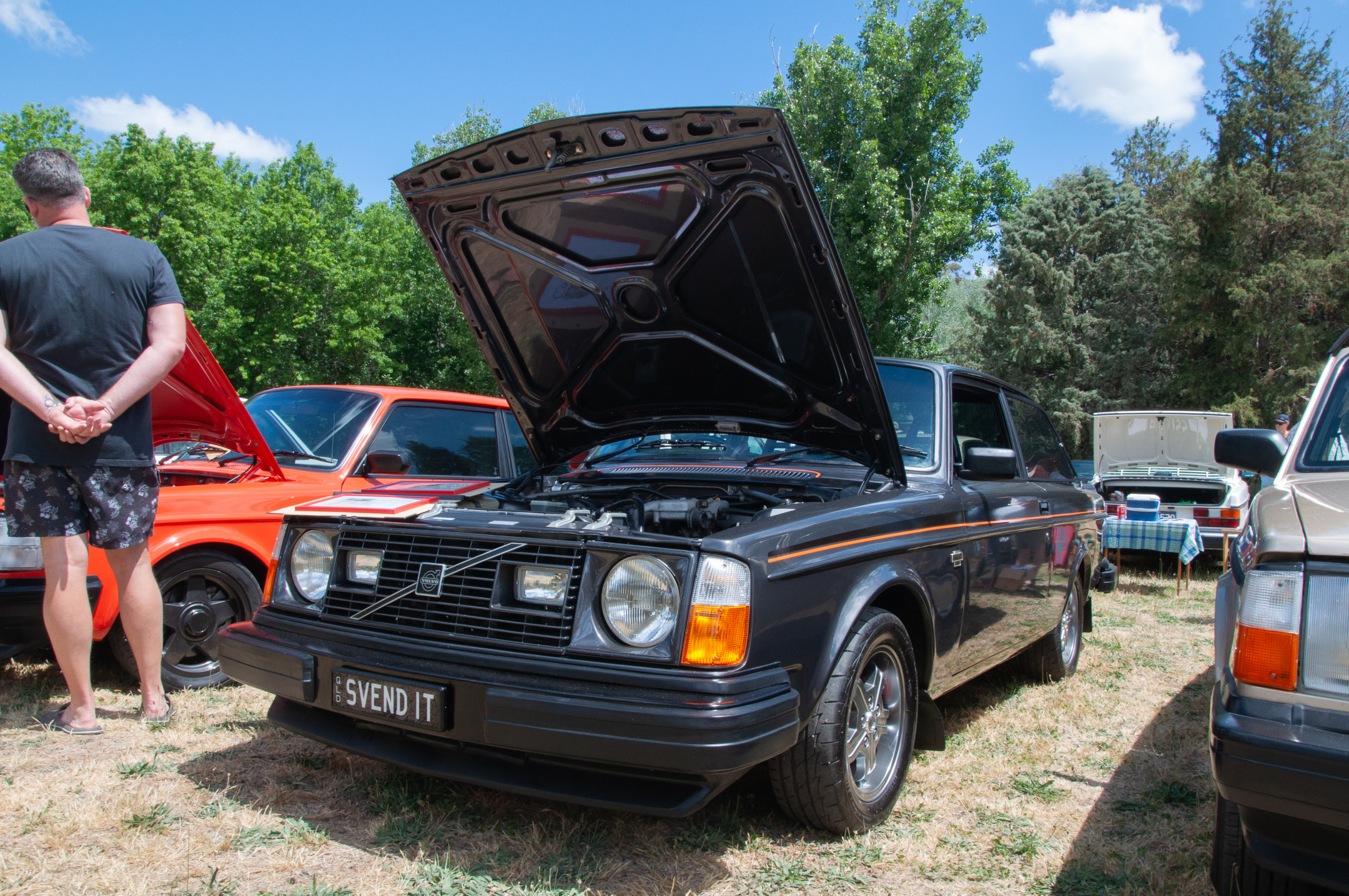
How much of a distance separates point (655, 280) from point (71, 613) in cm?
253

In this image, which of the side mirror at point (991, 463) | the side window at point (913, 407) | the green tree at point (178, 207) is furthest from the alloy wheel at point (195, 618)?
the green tree at point (178, 207)

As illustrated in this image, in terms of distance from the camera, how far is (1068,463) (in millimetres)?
5211

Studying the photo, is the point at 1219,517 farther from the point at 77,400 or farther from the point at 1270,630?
the point at 77,400

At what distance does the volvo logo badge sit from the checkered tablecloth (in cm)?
759

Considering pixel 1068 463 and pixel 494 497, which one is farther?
pixel 1068 463

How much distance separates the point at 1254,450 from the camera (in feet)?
9.27

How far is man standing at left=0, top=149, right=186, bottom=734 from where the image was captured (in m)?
2.97

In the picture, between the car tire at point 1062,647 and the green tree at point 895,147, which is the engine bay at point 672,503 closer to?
the car tire at point 1062,647

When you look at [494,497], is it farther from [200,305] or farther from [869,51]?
[200,305]

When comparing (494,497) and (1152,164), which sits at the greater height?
(1152,164)

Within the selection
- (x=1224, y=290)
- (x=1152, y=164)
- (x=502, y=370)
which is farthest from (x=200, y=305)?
(x=1152, y=164)

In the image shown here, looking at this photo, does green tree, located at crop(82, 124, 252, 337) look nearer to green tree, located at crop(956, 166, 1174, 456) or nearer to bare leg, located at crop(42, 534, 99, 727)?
bare leg, located at crop(42, 534, 99, 727)

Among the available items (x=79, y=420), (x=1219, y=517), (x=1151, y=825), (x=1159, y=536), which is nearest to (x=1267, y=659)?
(x=1151, y=825)

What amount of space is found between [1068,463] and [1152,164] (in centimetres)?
3953
